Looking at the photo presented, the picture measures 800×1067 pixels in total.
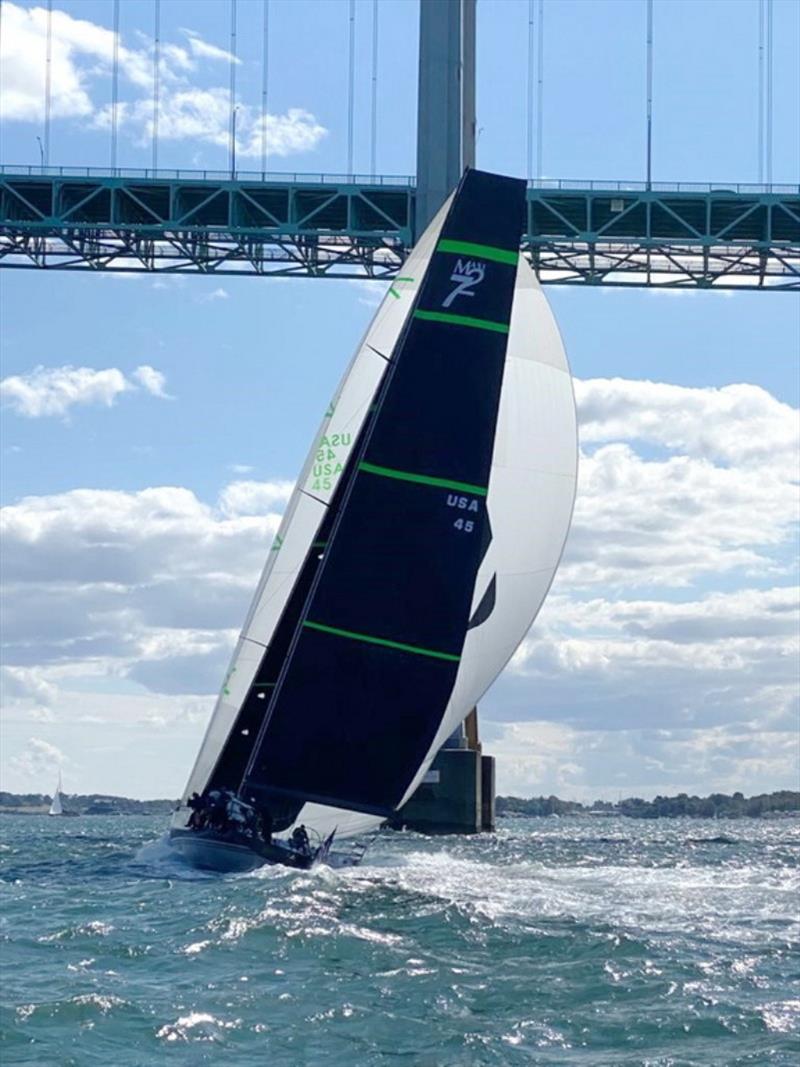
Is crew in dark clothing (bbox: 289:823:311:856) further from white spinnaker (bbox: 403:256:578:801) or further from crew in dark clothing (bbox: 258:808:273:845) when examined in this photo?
white spinnaker (bbox: 403:256:578:801)

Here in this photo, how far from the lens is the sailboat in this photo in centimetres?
1497

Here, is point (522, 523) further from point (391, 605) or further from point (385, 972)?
point (385, 972)

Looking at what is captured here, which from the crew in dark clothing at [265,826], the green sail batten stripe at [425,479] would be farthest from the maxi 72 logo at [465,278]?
the crew in dark clothing at [265,826]

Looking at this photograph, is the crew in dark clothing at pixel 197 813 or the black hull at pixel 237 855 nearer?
the black hull at pixel 237 855

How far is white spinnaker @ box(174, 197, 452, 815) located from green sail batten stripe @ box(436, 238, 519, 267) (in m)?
0.64

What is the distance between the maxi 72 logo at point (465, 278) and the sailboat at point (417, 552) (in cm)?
1

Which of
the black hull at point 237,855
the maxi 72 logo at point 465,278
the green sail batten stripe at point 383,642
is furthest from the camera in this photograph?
the maxi 72 logo at point 465,278

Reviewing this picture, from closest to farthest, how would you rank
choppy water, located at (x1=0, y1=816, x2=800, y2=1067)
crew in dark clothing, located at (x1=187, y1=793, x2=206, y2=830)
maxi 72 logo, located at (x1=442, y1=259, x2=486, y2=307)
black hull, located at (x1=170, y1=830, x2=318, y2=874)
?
1. choppy water, located at (x1=0, y1=816, x2=800, y2=1067)
2. black hull, located at (x1=170, y1=830, x2=318, y2=874)
3. crew in dark clothing, located at (x1=187, y1=793, x2=206, y2=830)
4. maxi 72 logo, located at (x1=442, y1=259, x2=486, y2=307)

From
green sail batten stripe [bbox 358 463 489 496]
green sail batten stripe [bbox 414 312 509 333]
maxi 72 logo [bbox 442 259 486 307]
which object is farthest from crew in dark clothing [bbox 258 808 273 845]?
maxi 72 logo [bbox 442 259 486 307]

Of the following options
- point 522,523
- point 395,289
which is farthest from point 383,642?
point 395,289

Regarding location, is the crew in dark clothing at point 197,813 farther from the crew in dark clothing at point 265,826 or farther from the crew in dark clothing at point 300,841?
the crew in dark clothing at point 300,841

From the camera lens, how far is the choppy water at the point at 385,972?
26.0 feet

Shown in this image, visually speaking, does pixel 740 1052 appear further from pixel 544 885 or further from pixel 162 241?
pixel 162 241

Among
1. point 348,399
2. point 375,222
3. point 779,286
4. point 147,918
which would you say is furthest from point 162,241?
point 147,918
